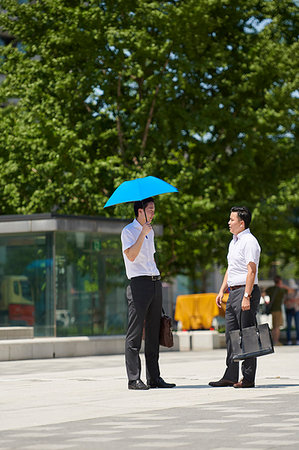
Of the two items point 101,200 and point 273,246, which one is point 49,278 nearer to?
point 101,200

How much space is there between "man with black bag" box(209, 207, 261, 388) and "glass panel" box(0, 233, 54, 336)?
10505 mm

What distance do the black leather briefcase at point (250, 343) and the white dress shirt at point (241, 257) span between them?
497 mm

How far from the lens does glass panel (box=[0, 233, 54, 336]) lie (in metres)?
20.7

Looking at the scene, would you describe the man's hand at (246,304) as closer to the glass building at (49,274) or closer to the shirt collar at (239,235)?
the shirt collar at (239,235)

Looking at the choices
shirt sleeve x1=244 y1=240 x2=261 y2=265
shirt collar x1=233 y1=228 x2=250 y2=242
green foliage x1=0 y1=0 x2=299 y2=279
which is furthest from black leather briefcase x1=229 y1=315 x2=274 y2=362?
green foliage x1=0 y1=0 x2=299 y2=279

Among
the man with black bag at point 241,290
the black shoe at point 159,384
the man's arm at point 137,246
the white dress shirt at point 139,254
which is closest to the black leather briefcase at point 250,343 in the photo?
the man with black bag at point 241,290

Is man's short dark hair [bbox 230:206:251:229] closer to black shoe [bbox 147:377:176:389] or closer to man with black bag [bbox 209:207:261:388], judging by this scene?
man with black bag [bbox 209:207:261:388]

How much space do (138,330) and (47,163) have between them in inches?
771

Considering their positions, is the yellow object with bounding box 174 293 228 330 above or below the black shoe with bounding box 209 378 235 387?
above

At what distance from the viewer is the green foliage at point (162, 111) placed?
2936 centimetres

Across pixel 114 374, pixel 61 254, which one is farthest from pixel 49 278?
pixel 114 374

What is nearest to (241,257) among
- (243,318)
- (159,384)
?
(243,318)

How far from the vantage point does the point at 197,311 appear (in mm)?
27062

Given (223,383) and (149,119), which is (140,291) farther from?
(149,119)
